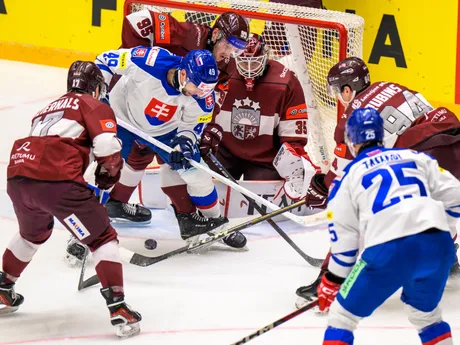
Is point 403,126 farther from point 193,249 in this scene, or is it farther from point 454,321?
point 193,249

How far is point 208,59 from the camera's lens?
4441 millimetres

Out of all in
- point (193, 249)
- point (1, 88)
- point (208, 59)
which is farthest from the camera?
point (1, 88)

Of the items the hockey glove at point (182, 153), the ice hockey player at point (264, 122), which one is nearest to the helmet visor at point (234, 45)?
the ice hockey player at point (264, 122)

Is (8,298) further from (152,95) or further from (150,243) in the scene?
(152,95)

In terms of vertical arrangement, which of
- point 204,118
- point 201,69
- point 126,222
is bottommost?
point 126,222

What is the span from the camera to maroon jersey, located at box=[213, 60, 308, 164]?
532 centimetres

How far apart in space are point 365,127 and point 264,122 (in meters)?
2.16

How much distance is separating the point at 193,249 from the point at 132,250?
36 centimetres

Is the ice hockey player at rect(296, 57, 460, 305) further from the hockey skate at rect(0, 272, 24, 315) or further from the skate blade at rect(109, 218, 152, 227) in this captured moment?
the skate blade at rect(109, 218, 152, 227)

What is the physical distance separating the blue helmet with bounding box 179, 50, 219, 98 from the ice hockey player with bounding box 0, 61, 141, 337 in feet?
2.21

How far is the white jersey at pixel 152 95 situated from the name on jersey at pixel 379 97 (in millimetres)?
896

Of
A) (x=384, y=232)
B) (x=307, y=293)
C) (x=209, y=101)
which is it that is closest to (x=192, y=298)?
(x=307, y=293)

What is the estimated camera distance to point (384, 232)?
3.06 meters

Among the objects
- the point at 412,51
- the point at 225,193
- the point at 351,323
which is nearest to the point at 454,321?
the point at 351,323
